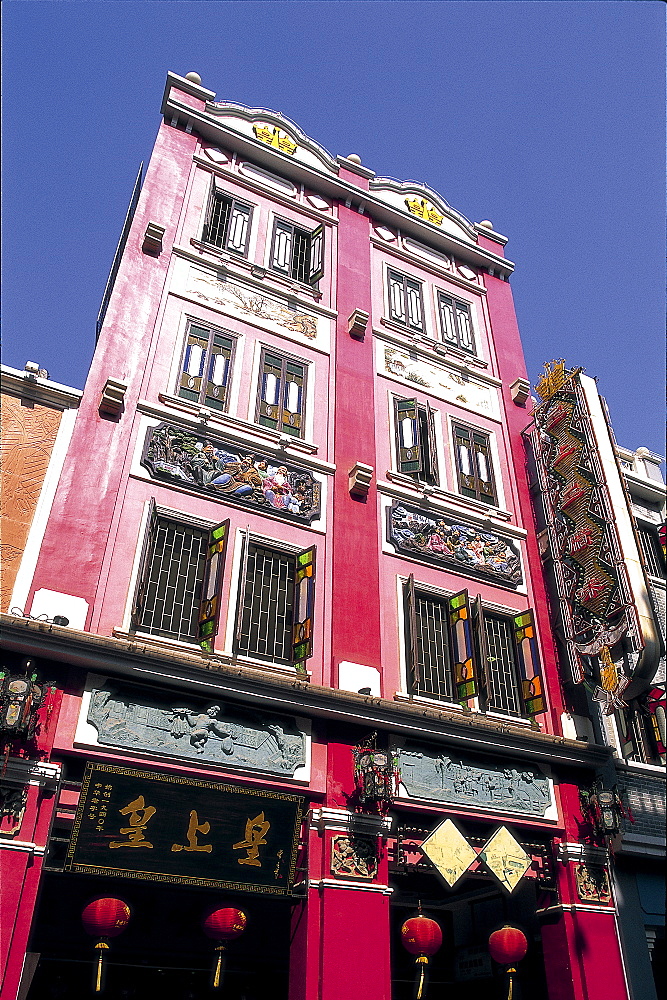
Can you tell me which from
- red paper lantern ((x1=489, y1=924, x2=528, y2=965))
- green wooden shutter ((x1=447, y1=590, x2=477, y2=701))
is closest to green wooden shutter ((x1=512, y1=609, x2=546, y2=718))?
green wooden shutter ((x1=447, y1=590, x2=477, y2=701))

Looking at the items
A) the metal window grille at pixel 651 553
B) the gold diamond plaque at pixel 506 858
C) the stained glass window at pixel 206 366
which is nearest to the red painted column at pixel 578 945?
the gold diamond plaque at pixel 506 858

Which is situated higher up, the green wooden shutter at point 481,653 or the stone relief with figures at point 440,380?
the stone relief with figures at point 440,380

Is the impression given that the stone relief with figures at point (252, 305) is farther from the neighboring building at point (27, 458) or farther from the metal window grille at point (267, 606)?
the metal window grille at point (267, 606)

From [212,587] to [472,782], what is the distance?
556cm

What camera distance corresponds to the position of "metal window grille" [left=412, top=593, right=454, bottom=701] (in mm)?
14307

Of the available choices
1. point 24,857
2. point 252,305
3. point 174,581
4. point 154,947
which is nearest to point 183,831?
point 24,857

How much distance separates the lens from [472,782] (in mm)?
13312

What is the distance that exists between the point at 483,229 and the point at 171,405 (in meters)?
13.5

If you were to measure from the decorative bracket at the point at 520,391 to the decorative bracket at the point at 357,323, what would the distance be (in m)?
4.48

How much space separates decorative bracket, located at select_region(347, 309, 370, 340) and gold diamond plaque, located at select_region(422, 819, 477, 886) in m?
10.6

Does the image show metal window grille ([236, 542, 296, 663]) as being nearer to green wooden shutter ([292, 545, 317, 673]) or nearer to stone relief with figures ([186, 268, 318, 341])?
green wooden shutter ([292, 545, 317, 673])

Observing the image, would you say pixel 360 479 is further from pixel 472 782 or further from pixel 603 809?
pixel 603 809

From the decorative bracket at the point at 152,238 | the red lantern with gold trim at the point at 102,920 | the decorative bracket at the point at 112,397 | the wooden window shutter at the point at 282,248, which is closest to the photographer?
the red lantern with gold trim at the point at 102,920

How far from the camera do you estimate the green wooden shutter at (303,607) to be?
42.5ft
